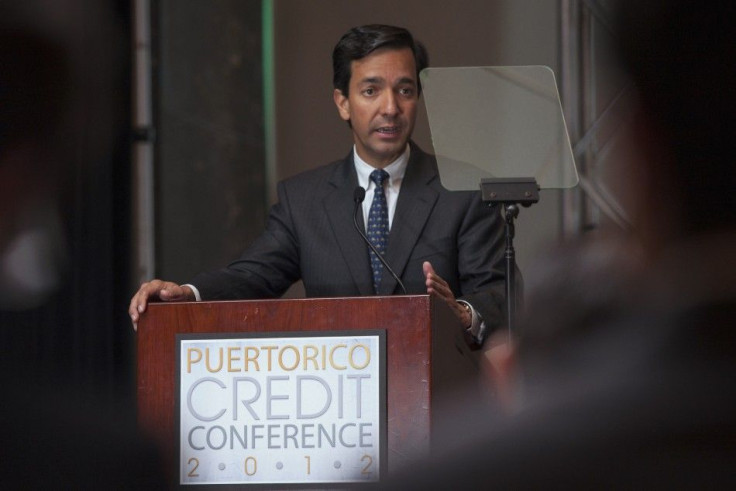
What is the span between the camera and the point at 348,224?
6.86ft

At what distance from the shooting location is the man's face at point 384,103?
85.2 inches

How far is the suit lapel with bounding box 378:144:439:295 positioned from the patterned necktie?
26 mm

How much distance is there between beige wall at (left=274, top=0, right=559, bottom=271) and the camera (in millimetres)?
4102

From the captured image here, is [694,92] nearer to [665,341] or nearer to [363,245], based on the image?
[665,341]

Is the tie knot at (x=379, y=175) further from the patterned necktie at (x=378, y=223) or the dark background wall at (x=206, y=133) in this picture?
the dark background wall at (x=206, y=133)

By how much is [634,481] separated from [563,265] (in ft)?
0.77

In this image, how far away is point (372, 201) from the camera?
2.14 meters

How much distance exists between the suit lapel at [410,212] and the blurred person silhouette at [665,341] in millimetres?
1618

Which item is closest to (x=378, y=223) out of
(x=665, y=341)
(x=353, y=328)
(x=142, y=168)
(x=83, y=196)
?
(x=353, y=328)

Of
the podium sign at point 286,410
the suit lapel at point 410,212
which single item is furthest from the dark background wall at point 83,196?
the podium sign at point 286,410

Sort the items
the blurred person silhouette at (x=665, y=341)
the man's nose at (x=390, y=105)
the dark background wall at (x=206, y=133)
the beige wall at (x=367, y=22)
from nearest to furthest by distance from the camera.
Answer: the blurred person silhouette at (x=665, y=341) → the man's nose at (x=390, y=105) → the dark background wall at (x=206, y=133) → the beige wall at (x=367, y=22)

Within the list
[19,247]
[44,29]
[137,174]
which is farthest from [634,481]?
[137,174]

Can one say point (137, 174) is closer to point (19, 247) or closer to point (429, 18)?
point (19, 247)

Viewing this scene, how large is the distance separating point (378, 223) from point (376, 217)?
14mm
